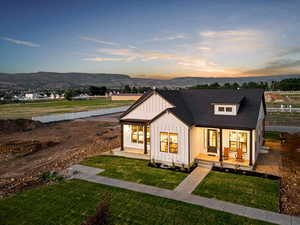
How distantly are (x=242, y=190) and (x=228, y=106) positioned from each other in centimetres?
565

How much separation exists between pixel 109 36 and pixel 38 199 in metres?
38.1

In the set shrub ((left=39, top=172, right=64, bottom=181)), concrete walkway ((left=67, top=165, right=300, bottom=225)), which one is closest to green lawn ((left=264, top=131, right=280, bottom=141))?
concrete walkway ((left=67, top=165, right=300, bottom=225))

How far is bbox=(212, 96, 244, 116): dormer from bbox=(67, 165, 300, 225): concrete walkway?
21.4 feet

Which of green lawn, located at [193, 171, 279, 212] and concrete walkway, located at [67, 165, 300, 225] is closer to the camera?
concrete walkway, located at [67, 165, 300, 225]

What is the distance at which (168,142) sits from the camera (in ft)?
40.6

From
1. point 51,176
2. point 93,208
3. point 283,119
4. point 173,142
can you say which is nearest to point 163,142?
point 173,142

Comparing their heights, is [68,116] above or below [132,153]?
above

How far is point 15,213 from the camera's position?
25.5 ft

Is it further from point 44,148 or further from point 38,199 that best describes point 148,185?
point 44,148

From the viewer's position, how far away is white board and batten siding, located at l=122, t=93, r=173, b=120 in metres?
14.4

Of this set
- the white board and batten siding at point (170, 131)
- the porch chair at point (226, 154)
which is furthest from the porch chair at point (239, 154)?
the white board and batten siding at point (170, 131)

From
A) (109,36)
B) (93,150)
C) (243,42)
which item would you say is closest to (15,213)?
(93,150)

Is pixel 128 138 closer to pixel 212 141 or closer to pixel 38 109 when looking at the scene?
pixel 212 141

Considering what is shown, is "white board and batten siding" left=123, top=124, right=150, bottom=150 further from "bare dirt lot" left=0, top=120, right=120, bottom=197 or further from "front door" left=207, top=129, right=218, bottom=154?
"front door" left=207, top=129, right=218, bottom=154
